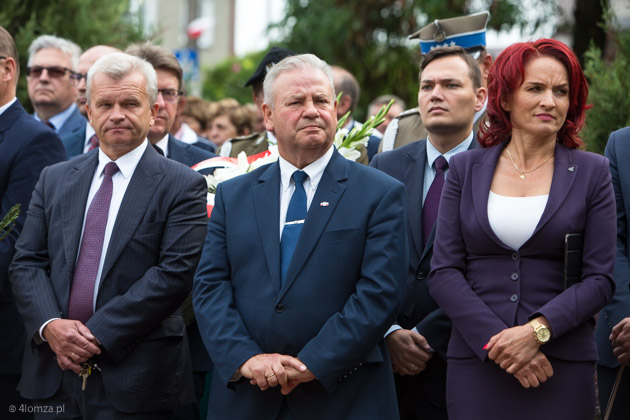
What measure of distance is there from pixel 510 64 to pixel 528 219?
0.74 meters

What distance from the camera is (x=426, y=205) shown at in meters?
4.84

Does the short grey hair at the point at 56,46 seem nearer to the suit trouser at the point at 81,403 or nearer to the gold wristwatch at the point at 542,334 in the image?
the suit trouser at the point at 81,403

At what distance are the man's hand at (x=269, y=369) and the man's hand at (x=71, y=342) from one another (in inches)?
36.7

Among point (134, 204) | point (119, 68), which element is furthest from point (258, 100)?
point (134, 204)

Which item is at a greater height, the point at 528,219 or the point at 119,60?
the point at 119,60

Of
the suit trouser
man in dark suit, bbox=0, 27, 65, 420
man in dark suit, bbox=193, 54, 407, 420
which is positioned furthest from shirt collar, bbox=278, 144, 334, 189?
man in dark suit, bbox=0, 27, 65, 420

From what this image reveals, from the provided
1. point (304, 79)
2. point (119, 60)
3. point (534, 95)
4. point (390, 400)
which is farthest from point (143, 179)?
point (534, 95)

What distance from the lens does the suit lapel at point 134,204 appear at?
4.60 meters

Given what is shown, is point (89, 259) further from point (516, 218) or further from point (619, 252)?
point (619, 252)

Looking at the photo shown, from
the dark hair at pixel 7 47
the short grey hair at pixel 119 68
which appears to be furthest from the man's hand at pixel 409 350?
the dark hair at pixel 7 47

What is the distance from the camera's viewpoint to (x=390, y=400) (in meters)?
4.11

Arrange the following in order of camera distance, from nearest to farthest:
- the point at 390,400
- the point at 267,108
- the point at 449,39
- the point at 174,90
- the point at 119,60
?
the point at 390,400 → the point at 267,108 → the point at 119,60 → the point at 449,39 → the point at 174,90

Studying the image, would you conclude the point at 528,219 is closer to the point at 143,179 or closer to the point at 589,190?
the point at 589,190

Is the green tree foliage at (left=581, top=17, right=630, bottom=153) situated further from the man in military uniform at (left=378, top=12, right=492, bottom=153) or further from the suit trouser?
the suit trouser
